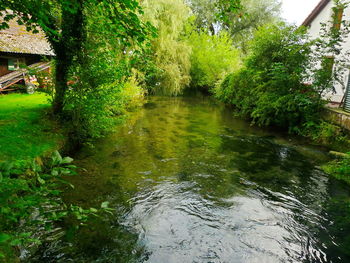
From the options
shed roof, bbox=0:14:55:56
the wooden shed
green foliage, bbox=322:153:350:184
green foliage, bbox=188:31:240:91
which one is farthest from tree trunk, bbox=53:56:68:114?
green foliage, bbox=188:31:240:91

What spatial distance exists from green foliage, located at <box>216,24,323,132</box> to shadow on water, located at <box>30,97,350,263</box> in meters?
2.78

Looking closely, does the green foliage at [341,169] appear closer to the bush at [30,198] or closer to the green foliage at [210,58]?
the bush at [30,198]

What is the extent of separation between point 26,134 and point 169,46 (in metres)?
19.7

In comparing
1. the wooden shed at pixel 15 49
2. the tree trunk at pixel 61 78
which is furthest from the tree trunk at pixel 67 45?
the wooden shed at pixel 15 49

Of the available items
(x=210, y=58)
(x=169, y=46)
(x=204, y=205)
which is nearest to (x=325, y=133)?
(x=204, y=205)

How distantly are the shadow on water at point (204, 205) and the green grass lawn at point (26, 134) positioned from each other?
117 cm

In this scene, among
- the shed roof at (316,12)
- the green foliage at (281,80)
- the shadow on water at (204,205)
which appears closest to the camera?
the shadow on water at (204,205)

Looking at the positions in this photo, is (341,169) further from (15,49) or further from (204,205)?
(15,49)

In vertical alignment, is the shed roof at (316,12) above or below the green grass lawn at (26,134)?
above

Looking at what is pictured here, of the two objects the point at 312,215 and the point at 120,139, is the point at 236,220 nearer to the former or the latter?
the point at 312,215

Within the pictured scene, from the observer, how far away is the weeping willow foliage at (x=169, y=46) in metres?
23.8

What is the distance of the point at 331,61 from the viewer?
39.6 ft

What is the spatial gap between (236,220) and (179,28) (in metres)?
23.4

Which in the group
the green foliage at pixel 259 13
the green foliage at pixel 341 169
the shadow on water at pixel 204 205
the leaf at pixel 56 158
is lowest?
the shadow on water at pixel 204 205
